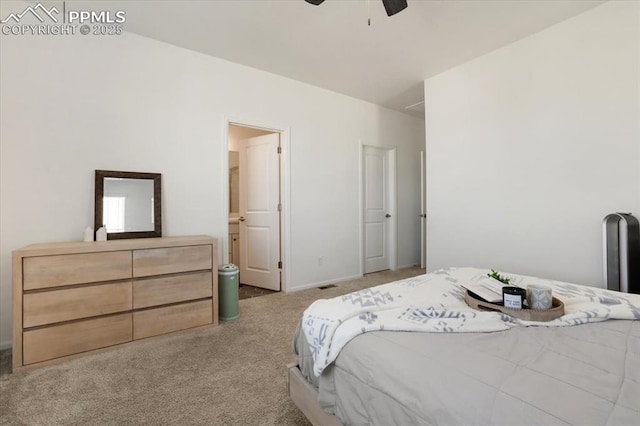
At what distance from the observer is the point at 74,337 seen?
2.09 m

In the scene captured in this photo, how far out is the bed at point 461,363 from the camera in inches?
29.3

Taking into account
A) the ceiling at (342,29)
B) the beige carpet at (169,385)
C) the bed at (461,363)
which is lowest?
the beige carpet at (169,385)

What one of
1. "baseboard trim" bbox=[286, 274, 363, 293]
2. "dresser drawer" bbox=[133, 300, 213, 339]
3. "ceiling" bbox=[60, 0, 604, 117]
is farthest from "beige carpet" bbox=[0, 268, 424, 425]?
"ceiling" bbox=[60, 0, 604, 117]

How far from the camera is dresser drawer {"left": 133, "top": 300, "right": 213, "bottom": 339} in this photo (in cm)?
233

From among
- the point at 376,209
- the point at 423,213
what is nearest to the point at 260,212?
the point at 376,209

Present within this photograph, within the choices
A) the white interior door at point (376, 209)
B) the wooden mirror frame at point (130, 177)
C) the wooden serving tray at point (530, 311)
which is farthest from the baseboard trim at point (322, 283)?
the wooden serving tray at point (530, 311)

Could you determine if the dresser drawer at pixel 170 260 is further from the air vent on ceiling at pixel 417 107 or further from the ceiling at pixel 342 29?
the air vent on ceiling at pixel 417 107

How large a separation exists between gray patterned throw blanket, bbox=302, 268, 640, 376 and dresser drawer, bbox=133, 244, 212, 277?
1.56 m

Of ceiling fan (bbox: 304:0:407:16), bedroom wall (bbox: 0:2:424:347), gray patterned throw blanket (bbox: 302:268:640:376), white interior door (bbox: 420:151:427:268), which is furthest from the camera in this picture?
white interior door (bbox: 420:151:427:268)

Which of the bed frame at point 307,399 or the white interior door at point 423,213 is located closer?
the bed frame at point 307,399

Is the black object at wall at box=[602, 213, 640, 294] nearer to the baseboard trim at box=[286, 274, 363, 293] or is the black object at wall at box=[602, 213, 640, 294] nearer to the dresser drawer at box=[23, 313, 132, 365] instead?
the baseboard trim at box=[286, 274, 363, 293]

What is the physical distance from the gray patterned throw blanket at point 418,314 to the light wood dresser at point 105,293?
1590mm

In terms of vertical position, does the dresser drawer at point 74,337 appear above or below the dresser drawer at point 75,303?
below

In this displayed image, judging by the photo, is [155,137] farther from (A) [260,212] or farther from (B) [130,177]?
(A) [260,212]
